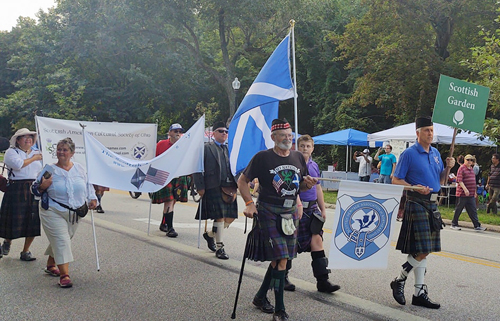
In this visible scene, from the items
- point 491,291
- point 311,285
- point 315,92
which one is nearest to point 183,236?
point 311,285

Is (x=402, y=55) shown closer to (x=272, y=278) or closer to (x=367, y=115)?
(x=367, y=115)

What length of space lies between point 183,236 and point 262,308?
4365 millimetres

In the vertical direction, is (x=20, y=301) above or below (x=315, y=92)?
below

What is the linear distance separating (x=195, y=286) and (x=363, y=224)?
212 centimetres

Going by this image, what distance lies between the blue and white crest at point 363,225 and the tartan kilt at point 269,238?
48cm

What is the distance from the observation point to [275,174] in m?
4.82

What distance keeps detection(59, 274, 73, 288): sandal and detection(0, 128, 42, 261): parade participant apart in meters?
1.39

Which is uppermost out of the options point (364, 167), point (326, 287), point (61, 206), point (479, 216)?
point (364, 167)

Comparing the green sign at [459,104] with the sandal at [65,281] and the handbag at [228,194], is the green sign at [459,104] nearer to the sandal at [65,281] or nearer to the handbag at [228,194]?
the handbag at [228,194]

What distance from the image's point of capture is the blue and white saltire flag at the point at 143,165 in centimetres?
675

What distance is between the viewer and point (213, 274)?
6559 mm

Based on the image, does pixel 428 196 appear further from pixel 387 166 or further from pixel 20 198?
A: pixel 387 166

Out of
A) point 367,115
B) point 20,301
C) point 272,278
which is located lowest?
point 20,301

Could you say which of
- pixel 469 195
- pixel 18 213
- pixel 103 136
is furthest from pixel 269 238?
pixel 469 195
